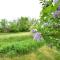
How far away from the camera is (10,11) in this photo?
Result: 3.64 meters

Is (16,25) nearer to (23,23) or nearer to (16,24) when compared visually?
(16,24)

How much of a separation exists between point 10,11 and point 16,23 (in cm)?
32

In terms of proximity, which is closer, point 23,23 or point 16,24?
point 16,24

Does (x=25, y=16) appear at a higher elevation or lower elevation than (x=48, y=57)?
higher

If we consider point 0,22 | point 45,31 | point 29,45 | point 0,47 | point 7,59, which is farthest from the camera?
point 0,22

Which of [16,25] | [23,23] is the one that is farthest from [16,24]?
[23,23]

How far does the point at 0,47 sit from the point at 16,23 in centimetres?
115

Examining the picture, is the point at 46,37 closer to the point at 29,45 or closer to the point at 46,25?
the point at 46,25

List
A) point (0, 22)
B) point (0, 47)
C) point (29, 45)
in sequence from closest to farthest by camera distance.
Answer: point (29, 45)
point (0, 47)
point (0, 22)

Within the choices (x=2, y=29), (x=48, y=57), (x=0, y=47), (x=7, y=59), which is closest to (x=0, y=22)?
(x=2, y=29)

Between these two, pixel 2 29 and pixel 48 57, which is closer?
pixel 48 57

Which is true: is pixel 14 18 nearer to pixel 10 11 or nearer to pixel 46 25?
pixel 10 11

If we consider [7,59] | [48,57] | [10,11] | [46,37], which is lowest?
[7,59]

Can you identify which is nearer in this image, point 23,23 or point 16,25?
point 16,25
